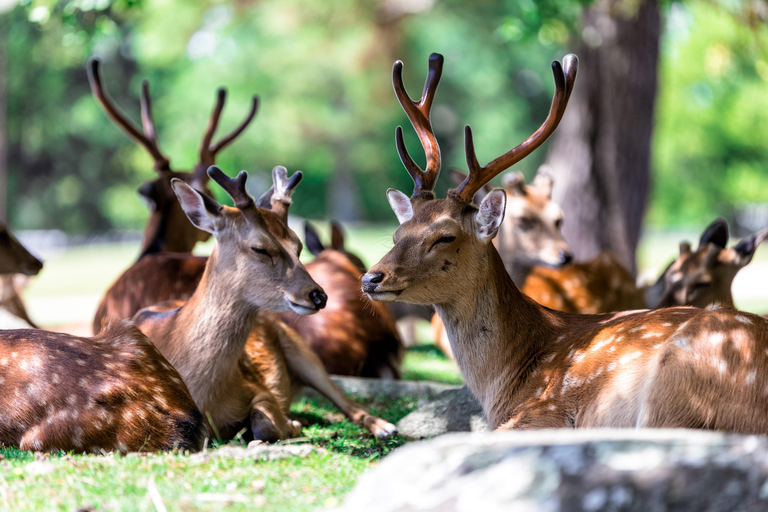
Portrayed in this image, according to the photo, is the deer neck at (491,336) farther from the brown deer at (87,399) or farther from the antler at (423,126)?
the brown deer at (87,399)

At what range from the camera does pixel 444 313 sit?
479 centimetres

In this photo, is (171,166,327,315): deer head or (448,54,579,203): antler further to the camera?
(171,166,327,315): deer head

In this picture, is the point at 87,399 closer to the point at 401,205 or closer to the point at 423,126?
the point at 401,205

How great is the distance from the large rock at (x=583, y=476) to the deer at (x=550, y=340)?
1021 millimetres

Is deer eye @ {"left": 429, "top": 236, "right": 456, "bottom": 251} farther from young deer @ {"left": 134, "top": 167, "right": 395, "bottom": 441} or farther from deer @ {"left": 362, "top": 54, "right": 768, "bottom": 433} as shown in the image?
young deer @ {"left": 134, "top": 167, "right": 395, "bottom": 441}

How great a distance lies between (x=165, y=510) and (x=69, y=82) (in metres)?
40.7

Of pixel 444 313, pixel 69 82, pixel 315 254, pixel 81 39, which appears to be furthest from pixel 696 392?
pixel 69 82

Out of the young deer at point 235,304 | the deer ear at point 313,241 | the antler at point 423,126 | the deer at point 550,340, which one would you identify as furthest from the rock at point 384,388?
the deer ear at point 313,241

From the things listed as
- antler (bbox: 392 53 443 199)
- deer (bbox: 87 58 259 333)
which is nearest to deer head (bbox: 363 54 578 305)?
antler (bbox: 392 53 443 199)

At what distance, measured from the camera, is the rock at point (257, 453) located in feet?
13.6

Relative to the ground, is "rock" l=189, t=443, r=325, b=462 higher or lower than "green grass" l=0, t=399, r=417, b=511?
lower

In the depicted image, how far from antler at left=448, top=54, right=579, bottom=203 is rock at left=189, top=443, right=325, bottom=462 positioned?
155cm

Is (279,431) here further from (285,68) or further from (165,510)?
(285,68)

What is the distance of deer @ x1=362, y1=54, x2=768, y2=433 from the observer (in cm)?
367
